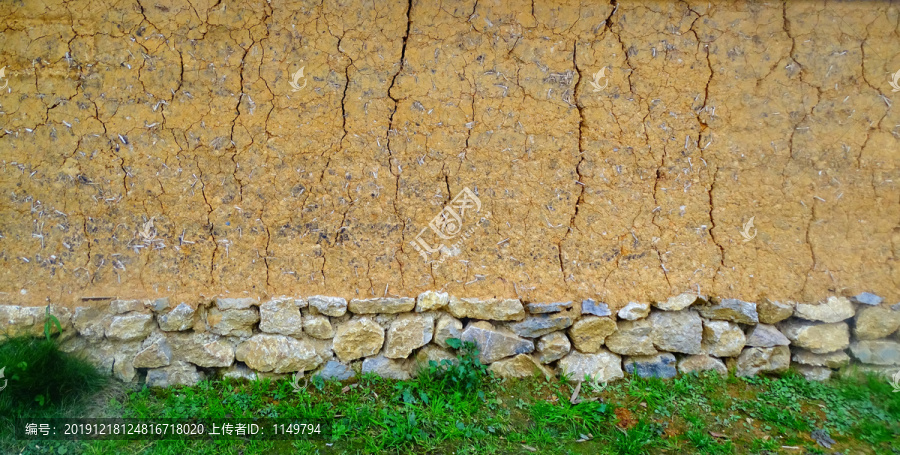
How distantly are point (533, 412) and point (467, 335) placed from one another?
58cm

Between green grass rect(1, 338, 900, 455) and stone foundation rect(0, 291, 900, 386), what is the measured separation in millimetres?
99

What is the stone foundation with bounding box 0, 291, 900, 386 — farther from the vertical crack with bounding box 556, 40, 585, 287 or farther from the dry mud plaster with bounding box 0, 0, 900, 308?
the vertical crack with bounding box 556, 40, 585, 287

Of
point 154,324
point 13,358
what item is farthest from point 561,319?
point 13,358

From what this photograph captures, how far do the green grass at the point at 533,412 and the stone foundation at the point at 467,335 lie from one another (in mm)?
99

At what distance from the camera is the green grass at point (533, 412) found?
255 centimetres

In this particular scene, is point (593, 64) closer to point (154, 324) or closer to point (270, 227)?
point (270, 227)

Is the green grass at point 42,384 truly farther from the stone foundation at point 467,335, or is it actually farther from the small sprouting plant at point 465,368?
the small sprouting plant at point 465,368

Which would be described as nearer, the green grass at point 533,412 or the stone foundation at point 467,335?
the green grass at point 533,412

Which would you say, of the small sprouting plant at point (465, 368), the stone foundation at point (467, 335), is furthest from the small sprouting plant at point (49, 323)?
the small sprouting plant at point (465, 368)

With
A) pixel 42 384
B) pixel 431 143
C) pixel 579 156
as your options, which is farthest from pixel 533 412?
pixel 42 384

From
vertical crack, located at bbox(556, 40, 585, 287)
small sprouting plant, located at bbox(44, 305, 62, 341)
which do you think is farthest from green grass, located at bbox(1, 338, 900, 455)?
vertical crack, located at bbox(556, 40, 585, 287)

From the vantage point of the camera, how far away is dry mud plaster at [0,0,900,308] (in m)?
2.81

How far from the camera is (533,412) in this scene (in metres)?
2.76

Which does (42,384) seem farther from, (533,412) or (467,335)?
(533,412)
